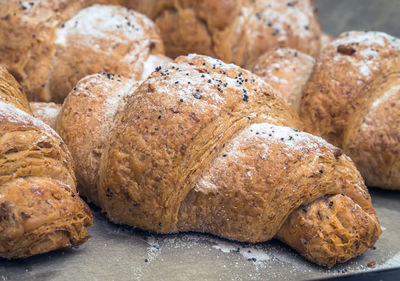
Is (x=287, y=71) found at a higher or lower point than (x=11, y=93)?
higher

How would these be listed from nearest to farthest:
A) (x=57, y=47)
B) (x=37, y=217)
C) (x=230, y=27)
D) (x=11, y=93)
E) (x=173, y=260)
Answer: (x=37, y=217) → (x=173, y=260) → (x=11, y=93) → (x=57, y=47) → (x=230, y=27)

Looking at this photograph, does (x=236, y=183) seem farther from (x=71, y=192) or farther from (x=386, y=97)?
(x=386, y=97)

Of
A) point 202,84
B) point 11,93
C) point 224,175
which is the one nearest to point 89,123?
point 11,93

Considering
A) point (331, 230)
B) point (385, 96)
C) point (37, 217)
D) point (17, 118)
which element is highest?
point (385, 96)

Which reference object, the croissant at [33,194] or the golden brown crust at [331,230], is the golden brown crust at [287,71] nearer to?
the golden brown crust at [331,230]

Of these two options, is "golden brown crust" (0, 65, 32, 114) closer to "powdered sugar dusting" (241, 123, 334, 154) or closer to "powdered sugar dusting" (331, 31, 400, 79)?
"powdered sugar dusting" (241, 123, 334, 154)

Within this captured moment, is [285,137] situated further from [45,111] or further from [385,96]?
[45,111]

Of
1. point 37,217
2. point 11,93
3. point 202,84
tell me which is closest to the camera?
point 37,217

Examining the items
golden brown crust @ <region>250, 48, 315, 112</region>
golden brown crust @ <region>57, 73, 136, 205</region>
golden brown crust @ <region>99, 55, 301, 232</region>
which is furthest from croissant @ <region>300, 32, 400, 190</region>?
golden brown crust @ <region>57, 73, 136, 205</region>
